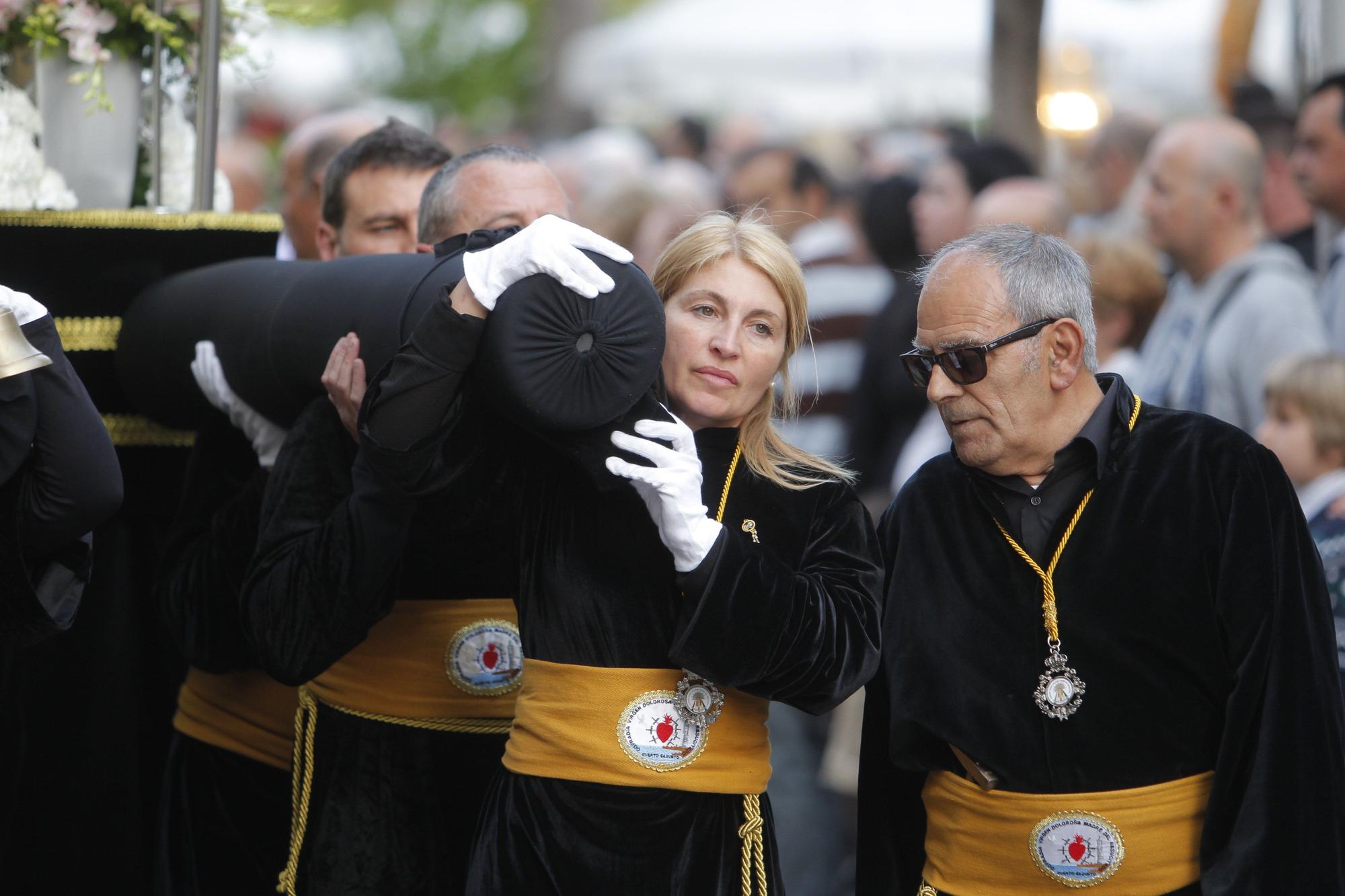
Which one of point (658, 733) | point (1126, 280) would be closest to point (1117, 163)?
point (1126, 280)

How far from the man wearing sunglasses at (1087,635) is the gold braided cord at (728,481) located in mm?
365

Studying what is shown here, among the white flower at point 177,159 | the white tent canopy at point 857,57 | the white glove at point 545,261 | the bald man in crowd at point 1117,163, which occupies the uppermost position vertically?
the white tent canopy at point 857,57

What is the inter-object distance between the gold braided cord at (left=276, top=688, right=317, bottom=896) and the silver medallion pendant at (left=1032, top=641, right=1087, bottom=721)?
139 cm

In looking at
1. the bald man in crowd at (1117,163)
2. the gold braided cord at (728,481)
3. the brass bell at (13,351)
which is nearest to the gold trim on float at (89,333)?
the brass bell at (13,351)

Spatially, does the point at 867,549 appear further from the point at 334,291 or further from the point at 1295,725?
the point at 334,291

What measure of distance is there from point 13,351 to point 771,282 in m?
1.27

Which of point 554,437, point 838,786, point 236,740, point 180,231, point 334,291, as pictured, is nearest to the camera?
point 554,437

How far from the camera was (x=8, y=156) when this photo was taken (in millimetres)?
3689

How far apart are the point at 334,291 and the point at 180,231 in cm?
91

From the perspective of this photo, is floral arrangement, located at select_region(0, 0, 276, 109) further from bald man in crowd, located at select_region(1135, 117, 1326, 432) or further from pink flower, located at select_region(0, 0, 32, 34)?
bald man in crowd, located at select_region(1135, 117, 1326, 432)

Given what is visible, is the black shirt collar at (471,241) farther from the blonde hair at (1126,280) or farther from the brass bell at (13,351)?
the blonde hair at (1126,280)

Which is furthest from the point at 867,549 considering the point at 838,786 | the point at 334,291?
the point at 838,786

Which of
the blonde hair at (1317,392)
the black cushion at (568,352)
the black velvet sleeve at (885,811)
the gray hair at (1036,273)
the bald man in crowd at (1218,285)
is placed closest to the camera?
the black cushion at (568,352)

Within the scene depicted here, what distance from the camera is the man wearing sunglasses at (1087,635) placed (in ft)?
9.24
